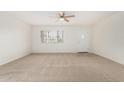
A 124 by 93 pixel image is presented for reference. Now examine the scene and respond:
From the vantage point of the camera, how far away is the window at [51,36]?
34.6 feet

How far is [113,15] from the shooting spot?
6.17 metres

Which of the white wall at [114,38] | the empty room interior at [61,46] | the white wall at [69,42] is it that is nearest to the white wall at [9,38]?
the empty room interior at [61,46]

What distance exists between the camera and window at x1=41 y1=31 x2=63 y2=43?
415 inches

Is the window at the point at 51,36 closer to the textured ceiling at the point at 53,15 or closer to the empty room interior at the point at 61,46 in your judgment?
the empty room interior at the point at 61,46

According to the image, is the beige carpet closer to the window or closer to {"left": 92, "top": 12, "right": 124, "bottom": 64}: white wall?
{"left": 92, "top": 12, "right": 124, "bottom": 64}: white wall

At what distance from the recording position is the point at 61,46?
10578mm

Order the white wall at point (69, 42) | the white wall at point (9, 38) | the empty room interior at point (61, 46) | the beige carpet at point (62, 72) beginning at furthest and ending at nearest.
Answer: the white wall at point (69, 42), the white wall at point (9, 38), the empty room interior at point (61, 46), the beige carpet at point (62, 72)

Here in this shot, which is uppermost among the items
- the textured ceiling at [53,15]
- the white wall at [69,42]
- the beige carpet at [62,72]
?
the textured ceiling at [53,15]

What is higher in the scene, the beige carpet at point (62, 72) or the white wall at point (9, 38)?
the white wall at point (9, 38)

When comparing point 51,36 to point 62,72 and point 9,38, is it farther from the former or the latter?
point 62,72

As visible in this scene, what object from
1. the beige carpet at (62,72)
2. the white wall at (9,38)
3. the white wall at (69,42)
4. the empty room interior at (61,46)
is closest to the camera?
the beige carpet at (62,72)

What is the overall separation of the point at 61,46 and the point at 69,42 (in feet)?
2.47

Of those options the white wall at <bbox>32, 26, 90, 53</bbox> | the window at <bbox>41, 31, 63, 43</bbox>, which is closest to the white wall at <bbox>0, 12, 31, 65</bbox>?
the white wall at <bbox>32, 26, 90, 53</bbox>
